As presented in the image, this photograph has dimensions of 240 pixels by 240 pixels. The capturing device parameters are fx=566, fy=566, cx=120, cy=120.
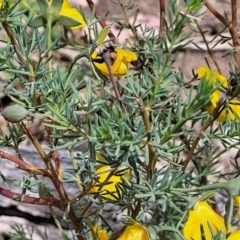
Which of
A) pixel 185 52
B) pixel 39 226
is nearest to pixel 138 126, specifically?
pixel 39 226

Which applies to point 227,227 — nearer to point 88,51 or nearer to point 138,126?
point 138,126

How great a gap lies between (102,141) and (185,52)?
162cm

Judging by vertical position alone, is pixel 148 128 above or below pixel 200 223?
above

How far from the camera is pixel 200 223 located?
75cm

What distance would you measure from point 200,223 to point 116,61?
0.81 ft

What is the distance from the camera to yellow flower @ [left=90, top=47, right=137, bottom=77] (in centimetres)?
74

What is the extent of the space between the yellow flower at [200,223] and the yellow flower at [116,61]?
218mm

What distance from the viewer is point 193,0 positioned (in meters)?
0.71

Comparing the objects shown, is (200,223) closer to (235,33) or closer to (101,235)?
(101,235)

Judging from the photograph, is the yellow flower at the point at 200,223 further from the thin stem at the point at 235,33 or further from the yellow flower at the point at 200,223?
the thin stem at the point at 235,33

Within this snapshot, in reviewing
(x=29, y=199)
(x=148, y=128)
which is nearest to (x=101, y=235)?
(x=29, y=199)

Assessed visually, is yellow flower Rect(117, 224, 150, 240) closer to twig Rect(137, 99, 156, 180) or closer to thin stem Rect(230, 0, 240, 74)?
twig Rect(137, 99, 156, 180)

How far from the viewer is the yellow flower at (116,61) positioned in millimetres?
737

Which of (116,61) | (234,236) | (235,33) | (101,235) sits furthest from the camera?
(235,33)
